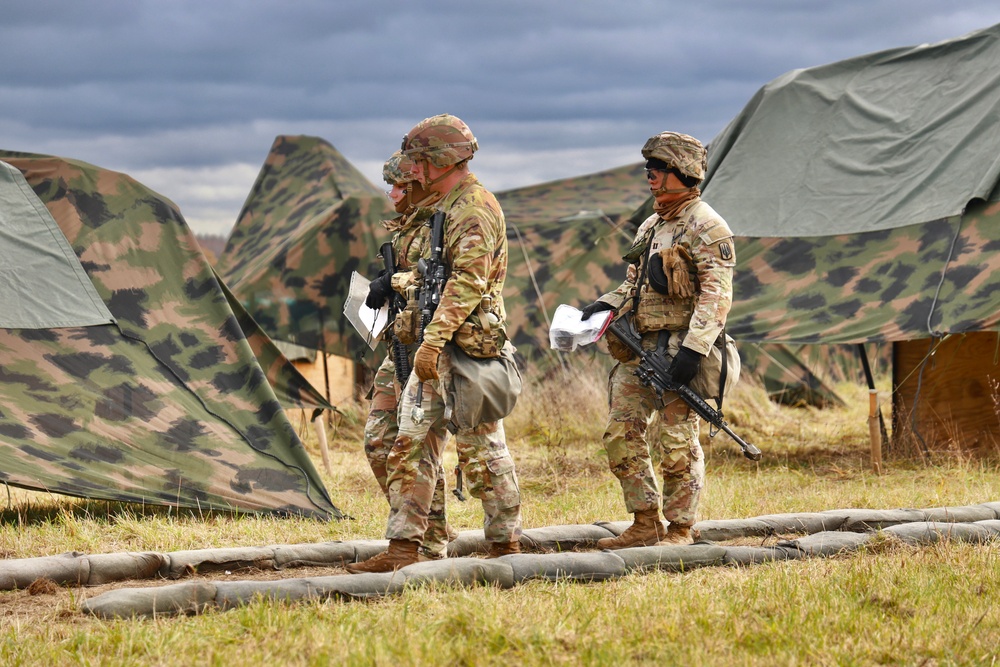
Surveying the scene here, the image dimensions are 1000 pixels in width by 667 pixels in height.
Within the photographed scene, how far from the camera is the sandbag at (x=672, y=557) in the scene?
16.9ft

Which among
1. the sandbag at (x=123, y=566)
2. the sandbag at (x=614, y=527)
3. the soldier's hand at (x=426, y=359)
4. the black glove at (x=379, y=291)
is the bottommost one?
the sandbag at (x=614, y=527)

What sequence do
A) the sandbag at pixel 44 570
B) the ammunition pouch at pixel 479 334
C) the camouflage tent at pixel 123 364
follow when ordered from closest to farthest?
the sandbag at pixel 44 570 < the ammunition pouch at pixel 479 334 < the camouflage tent at pixel 123 364

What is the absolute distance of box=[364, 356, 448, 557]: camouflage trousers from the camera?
5.50 m

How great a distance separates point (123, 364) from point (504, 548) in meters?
2.99

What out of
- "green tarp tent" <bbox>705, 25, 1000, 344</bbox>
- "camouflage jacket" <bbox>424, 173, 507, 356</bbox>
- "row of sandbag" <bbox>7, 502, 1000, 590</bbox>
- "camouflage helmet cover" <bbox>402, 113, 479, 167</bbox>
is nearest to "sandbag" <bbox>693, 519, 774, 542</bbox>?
"row of sandbag" <bbox>7, 502, 1000, 590</bbox>

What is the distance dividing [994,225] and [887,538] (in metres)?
4.07

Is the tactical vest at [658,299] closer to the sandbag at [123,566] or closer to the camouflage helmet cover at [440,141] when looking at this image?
the camouflage helmet cover at [440,141]

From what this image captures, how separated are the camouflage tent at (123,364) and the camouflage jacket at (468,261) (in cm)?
222

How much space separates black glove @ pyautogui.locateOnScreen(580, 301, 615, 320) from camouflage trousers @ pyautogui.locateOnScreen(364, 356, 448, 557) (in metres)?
1.13

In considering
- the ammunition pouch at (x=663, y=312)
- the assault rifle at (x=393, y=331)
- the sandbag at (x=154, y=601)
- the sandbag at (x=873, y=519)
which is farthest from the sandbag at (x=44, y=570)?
the sandbag at (x=873, y=519)

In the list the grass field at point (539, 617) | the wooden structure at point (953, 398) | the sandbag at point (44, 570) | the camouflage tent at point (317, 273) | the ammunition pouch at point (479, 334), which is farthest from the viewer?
the camouflage tent at point (317, 273)

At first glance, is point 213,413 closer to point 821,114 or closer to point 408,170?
point 408,170

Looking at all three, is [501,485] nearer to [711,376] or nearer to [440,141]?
[711,376]

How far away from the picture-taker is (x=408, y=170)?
5773 mm
